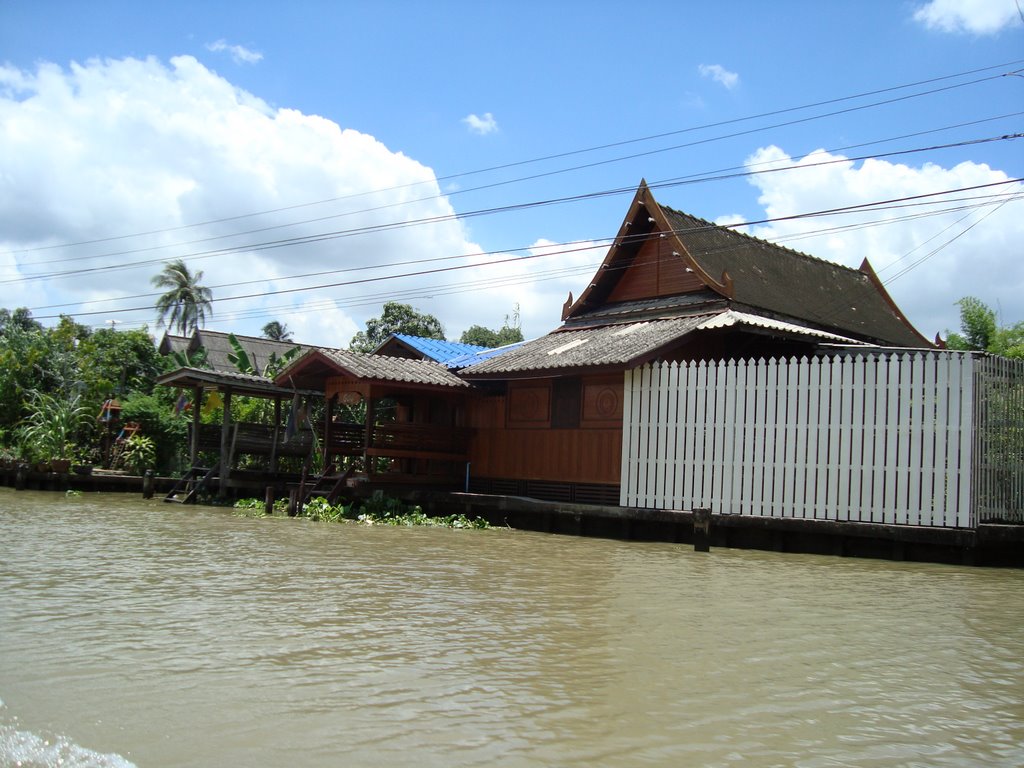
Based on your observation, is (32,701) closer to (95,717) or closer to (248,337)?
(95,717)

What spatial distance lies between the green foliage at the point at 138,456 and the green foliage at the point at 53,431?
134cm

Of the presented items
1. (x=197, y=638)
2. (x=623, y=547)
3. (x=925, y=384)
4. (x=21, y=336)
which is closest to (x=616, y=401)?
(x=623, y=547)

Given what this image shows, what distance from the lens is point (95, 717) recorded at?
4.34 m

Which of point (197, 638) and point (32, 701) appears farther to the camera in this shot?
point (197, 638)

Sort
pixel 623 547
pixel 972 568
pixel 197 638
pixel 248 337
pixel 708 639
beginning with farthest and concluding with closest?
pixel 248 337 < pixel 623 547 < pixel 972 568 < pixel 708 639 < pixel 197 638

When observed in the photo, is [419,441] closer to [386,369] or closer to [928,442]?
[386,369]

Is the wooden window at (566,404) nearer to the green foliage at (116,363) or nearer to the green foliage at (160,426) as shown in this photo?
the green foliage at (160,426)

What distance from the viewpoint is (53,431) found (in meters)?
22.4

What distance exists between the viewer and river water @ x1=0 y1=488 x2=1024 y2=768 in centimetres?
418

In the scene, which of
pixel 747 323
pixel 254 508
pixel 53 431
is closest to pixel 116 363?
pixel 53 431

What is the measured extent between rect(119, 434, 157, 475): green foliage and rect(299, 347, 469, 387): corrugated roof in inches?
293

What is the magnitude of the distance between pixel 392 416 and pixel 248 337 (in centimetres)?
2354

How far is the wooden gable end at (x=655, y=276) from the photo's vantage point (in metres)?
18.4

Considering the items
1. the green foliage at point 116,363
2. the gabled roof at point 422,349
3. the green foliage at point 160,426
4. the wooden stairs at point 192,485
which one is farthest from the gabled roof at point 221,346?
the wooden stairs at point 192,485
